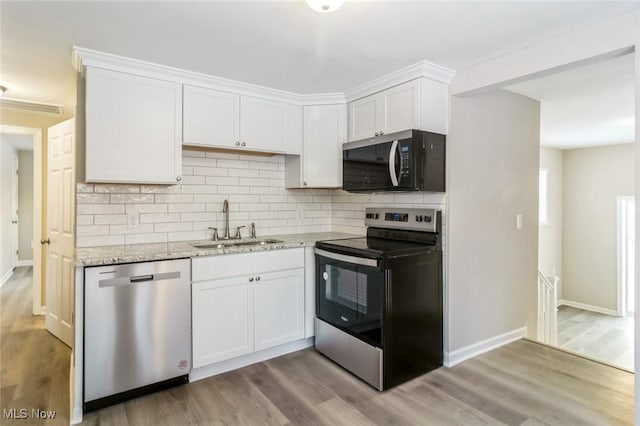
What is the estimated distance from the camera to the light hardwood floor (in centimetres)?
206

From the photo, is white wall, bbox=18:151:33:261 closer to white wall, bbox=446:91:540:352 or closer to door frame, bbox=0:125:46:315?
door frame, bbox=0:125:46:315

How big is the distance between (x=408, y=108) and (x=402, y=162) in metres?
0.45

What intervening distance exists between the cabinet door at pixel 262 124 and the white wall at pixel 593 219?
19.2ft

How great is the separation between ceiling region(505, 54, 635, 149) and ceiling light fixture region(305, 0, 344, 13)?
6.40 ft

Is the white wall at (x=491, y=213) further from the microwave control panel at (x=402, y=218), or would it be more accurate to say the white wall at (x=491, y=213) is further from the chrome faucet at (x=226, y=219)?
the chrome faucet at (x=226, y=219)

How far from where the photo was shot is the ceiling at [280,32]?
71.6 inches

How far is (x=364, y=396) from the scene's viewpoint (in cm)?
231

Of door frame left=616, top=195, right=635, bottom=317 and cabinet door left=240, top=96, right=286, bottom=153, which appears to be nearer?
cabinet door left=240, top=96, right=286, bottom=153

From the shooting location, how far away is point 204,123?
2787 mm

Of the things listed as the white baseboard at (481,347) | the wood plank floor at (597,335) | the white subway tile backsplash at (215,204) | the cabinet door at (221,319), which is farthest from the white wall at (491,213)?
the wood plank floor at (597,335)

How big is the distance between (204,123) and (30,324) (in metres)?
2.95

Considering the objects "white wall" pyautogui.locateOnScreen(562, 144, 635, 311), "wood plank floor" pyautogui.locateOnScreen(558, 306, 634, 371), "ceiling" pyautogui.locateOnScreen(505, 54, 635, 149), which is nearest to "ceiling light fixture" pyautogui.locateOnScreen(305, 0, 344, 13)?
"ceiling" pyautogui.locateOnScreen(505, 54, 635, 149)

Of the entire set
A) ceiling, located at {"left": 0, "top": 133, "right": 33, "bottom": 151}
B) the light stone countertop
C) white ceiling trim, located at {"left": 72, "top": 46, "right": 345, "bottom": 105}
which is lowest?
the light stone countertop

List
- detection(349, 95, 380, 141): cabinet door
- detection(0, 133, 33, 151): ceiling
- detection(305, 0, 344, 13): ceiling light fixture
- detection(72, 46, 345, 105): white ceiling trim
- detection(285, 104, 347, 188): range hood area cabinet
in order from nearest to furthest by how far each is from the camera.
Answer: detection(305, 0, 344, 13): ceiling light fixture
detection(72, 46, 345, 105): white ceiling trim
detection(349, 95, 380, 141): cabinet door
detection(285, 104, 347, 188): range hood area cabinet
detection(0, 133, 33, 151): ceiling
